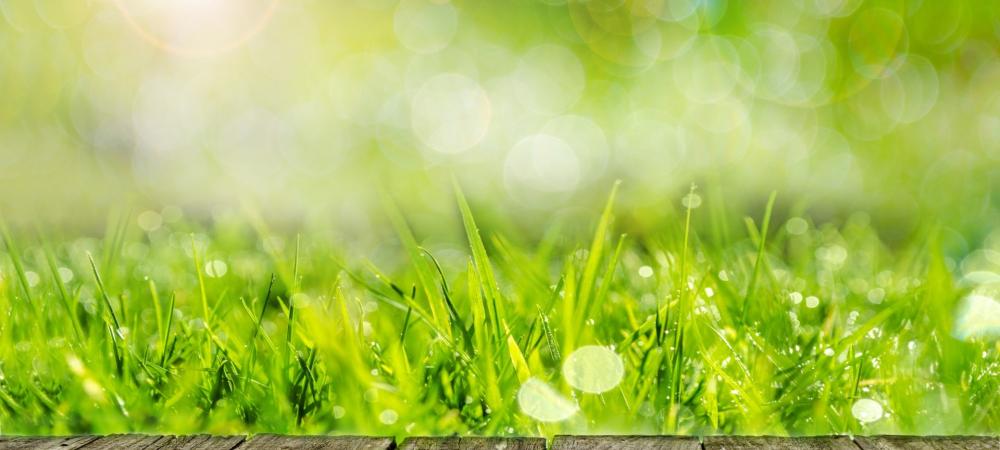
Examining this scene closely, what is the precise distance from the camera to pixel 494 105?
485 centimetres

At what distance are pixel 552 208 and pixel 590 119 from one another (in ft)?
2.91

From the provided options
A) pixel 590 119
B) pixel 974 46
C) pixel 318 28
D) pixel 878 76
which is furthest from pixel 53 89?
pixel 974 46

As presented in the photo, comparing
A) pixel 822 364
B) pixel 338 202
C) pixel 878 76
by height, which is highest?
pixel 822 364

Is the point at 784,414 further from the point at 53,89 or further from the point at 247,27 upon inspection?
the point at 53,89

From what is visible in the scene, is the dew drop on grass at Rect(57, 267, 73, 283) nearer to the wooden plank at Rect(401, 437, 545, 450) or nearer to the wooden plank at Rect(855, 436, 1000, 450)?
the wooden plank at Rect(401, 437, 545, 450)

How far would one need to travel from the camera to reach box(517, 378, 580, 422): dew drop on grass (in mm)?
914

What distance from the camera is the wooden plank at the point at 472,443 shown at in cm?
76

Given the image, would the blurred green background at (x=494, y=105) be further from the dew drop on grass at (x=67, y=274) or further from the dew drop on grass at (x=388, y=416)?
the dew drop on grass at (x=388, y=416)

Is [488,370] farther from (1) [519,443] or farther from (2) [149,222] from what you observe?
(2) [149,222]

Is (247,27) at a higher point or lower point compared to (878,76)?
higher

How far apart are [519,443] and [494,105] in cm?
416

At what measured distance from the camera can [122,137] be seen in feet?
17.6

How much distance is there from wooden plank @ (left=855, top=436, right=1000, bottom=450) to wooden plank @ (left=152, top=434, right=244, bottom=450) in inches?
21.4

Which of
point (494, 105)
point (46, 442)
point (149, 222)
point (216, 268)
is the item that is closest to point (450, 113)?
point (494, 105)
